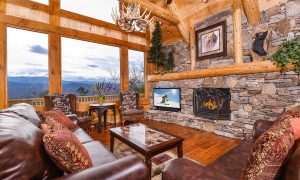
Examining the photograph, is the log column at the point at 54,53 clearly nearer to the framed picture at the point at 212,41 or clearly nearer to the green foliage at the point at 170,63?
the green foliage at the point at 170,63

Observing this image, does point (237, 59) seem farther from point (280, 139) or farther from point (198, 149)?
point (280, 139)

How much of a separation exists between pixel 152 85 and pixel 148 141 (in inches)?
148

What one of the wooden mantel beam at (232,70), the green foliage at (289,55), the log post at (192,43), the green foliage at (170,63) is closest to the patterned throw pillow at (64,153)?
the green foliage at (289,55)

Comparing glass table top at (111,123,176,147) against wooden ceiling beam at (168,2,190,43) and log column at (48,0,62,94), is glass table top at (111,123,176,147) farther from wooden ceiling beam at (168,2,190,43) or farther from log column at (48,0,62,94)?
wooden ceiling beam at (168,2,190,43)

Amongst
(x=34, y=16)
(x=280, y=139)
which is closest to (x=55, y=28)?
(x=34, y=16)

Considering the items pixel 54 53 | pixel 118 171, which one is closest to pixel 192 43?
pixel 54 53

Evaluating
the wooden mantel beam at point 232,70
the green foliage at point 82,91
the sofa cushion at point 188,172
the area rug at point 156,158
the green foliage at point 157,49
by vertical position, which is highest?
the green foliage at point 157,49

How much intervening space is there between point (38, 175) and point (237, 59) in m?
3.86

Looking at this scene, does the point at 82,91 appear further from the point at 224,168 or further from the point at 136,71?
the point at 224,168

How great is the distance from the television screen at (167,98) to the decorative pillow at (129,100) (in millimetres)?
881

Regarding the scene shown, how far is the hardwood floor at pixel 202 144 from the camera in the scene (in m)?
2.52

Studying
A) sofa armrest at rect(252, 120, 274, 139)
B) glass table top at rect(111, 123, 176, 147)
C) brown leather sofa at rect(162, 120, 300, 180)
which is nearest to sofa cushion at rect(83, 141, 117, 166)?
glass table top at rect(111, 123, 176, 147)

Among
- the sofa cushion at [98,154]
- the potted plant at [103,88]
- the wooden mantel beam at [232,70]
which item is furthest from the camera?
the potted plant at [103,88]

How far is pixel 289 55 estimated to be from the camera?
254cm
